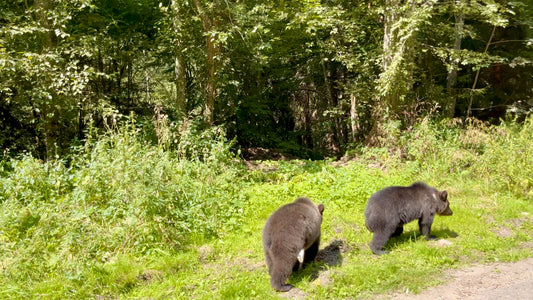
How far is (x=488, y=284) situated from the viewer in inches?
206

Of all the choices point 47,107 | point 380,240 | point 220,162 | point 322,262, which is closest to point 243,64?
point 47,107

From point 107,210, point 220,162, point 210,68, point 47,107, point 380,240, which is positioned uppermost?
point 210,68

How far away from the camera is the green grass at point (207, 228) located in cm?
527

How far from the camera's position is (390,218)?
238 inches

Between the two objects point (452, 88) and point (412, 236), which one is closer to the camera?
point (412, 236)

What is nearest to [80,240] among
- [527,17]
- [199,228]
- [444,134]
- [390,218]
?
[199,228]

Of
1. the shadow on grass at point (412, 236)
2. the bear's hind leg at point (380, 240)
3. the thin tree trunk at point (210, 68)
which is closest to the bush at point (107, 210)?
the bear's hind leg at point (380, 240)

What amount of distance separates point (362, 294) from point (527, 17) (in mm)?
15351

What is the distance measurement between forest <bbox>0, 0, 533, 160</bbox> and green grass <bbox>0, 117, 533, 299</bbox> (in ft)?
7.37

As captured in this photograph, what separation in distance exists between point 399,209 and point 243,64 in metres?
11.8

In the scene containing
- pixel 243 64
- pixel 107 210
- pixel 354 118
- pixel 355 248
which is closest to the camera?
pixel 355 248

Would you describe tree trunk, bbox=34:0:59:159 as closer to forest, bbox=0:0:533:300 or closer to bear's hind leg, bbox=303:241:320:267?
forest, bbox=0:0:533:300

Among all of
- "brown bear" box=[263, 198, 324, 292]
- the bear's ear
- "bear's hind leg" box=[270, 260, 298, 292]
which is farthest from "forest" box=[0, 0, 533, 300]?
the bear's ear

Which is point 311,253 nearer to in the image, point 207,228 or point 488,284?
point 207,228
